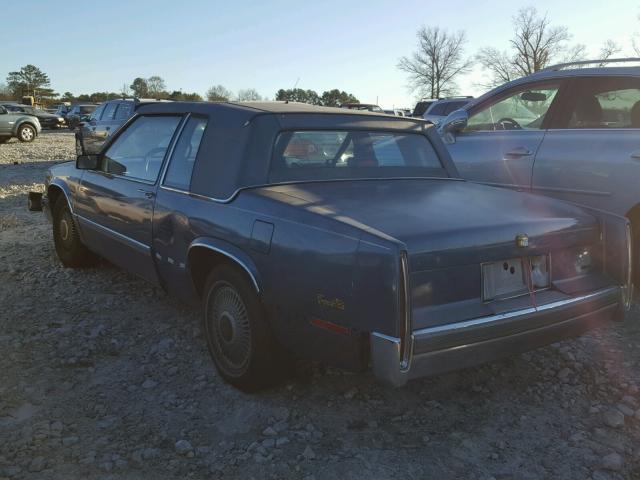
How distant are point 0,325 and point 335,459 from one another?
273 cm

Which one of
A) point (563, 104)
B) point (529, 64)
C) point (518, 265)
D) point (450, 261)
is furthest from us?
point (529, 64)

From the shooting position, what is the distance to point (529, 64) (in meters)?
49.8

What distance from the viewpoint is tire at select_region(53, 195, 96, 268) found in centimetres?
515

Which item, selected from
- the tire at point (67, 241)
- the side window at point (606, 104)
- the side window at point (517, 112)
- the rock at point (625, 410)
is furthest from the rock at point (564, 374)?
the tire at point (67, 241)

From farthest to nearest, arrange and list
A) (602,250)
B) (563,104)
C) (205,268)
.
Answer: (563,104) < (205,268) < (602,250)

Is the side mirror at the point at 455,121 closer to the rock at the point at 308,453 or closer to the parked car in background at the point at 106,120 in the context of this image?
the rock at the point at 308,453

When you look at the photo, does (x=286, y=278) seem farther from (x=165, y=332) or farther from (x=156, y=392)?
(x=165, y=332)

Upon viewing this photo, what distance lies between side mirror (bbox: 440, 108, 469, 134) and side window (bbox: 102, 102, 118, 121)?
13.0 metres

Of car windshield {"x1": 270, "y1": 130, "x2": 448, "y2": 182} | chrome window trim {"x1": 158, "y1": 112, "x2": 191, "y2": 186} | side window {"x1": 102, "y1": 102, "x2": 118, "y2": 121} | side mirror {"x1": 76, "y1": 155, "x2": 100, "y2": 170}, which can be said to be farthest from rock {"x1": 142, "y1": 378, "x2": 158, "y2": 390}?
side window {"x1": 102, "y1": 102, "x2": 118, "y2": 121}

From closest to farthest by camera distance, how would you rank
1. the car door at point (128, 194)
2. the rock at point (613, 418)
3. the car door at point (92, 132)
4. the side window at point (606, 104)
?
1. the rock at point (613, 418)
2. the car door at point (128, 194)
3. the side window at point (606, 104)
4. the car door at point (92, 132)

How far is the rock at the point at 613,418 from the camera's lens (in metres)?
2.79

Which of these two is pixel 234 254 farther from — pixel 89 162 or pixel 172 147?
pixel 89 162

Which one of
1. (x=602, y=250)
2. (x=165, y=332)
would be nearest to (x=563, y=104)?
(x=602, y=250)

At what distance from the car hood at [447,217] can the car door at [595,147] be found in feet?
4.48
